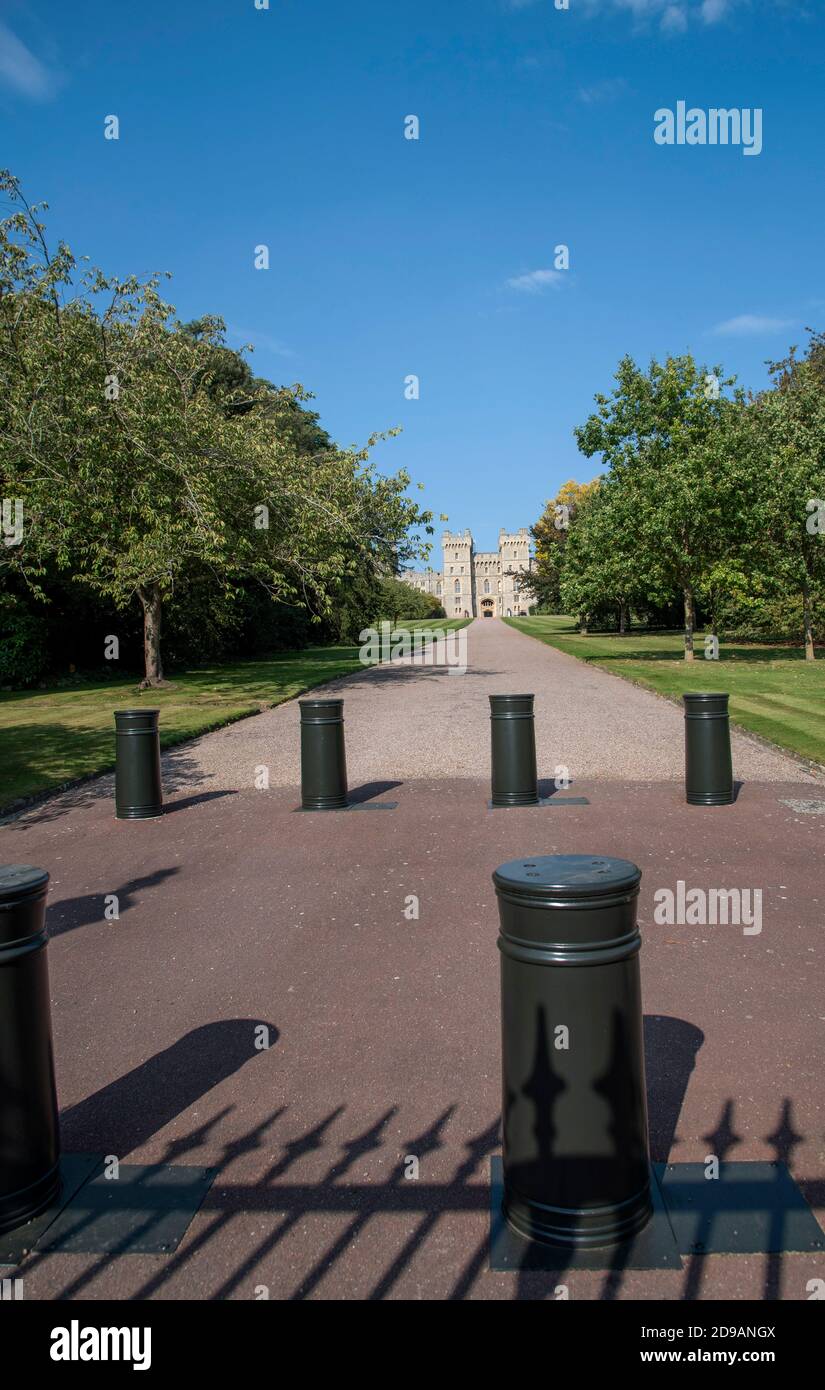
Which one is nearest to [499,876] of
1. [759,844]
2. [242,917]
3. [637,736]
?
[242,917]

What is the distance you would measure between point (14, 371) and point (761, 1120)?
20.0 meters

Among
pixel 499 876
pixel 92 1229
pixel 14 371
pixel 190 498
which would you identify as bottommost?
pixel 92 1229

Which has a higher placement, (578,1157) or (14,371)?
(14,371)

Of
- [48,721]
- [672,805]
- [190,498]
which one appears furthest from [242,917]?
[190,498]

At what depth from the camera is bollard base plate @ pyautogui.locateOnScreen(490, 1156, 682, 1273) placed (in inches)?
119

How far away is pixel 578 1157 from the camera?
3145 mm

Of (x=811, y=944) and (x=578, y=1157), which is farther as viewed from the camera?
(x=811, y=944)

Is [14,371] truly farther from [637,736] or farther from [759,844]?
[759,844]

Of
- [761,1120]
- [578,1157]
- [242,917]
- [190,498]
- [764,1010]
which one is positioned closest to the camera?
[578,1157]

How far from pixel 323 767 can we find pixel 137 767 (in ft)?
6.14

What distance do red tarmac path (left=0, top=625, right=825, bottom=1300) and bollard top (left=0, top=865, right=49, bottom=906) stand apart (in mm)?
1140

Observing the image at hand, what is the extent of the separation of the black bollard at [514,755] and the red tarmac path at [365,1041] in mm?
1060

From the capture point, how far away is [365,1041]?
4.62 meters

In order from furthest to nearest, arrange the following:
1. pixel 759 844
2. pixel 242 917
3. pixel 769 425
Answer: pixel 769 425
pixel 759 844
pixel 242 917
